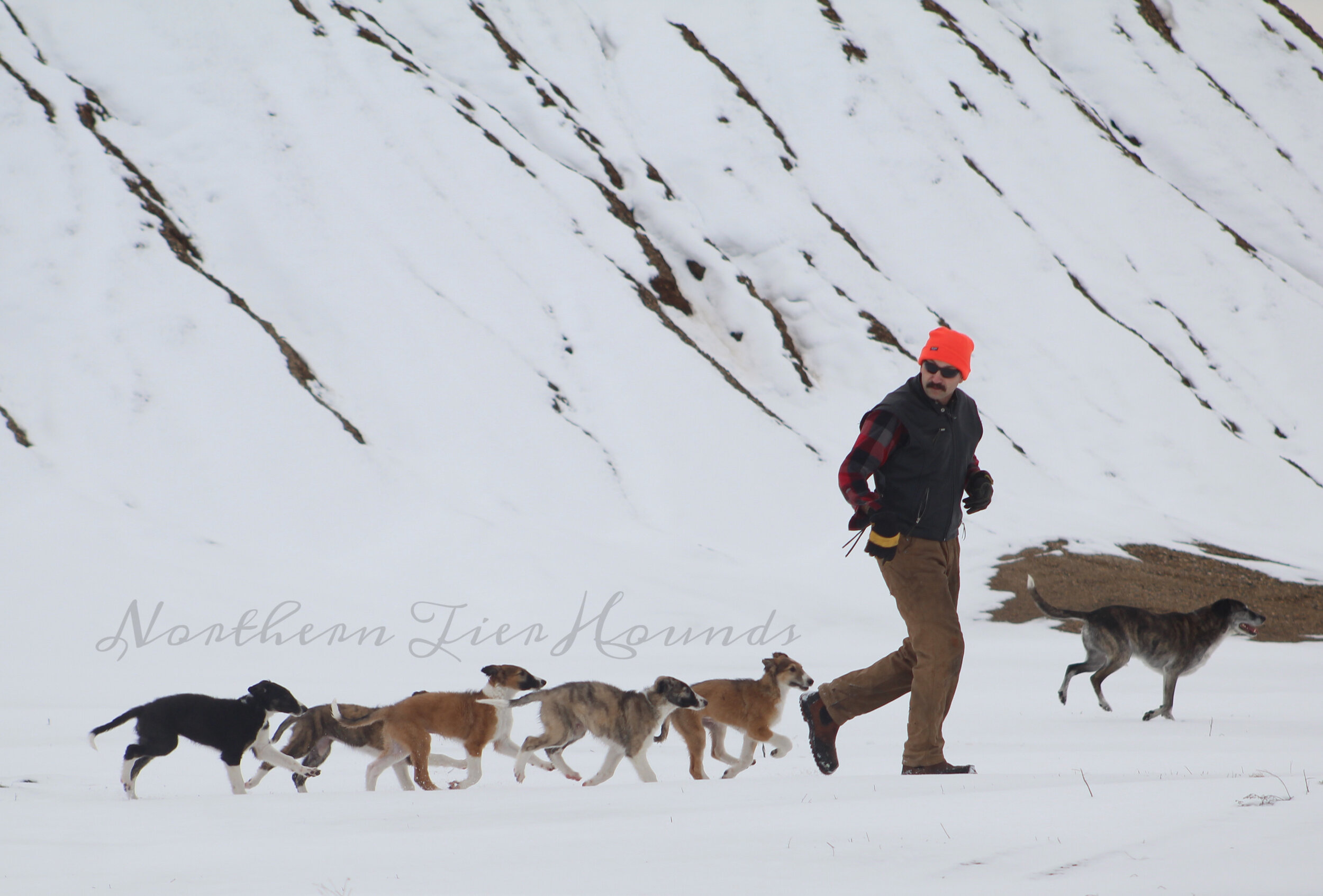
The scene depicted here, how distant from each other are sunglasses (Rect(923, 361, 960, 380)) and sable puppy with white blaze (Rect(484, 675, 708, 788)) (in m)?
2.34

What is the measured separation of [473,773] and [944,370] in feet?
11.9

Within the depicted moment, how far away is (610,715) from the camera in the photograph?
265 inches

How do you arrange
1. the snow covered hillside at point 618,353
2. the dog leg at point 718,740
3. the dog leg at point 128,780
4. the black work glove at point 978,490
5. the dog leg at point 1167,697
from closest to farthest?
the dog leg at point 128,780
the black work glove at point 978,490
the dog leg at point 718,740
the dog leg at point 1167,697
the snow covered hillside at point 618,353

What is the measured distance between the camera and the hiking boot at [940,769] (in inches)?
224

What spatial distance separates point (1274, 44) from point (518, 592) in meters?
38.9

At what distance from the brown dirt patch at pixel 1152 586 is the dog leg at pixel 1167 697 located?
6.93 m

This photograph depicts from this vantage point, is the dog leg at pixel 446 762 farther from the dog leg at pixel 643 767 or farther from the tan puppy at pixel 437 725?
the dog leg at pixel 643 767

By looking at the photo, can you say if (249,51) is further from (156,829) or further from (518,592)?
(156,829)

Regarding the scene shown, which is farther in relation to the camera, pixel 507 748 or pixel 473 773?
pixel 507 748

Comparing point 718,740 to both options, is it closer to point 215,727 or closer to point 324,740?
point 324,740

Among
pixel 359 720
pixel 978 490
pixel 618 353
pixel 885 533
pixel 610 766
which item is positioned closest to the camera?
pixel 885 533

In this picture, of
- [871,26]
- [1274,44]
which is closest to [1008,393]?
[871,26]

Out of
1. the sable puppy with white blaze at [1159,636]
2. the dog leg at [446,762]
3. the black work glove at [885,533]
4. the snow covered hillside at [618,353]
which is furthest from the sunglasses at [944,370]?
the dog leg at [446,762]

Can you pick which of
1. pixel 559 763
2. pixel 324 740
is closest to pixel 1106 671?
pixel 559 763
